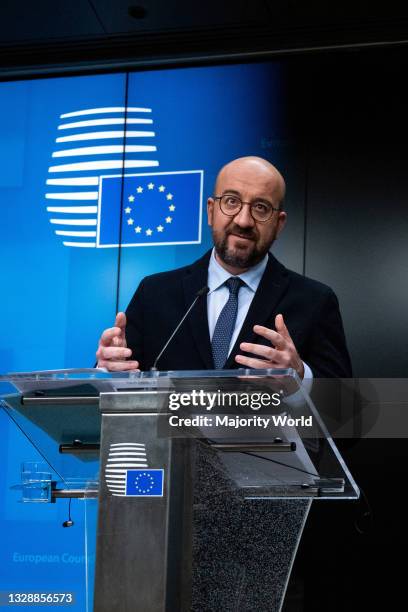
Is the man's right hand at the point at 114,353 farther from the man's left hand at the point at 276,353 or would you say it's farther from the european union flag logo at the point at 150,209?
the european union flag logo at the point at 150,209

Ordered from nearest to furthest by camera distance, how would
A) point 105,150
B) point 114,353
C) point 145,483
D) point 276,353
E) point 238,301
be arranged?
point 145,483 → point 276,353 → point 114,353 → point 238,301 → point 105,150

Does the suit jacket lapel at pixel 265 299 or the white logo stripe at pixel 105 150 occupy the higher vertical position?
the white logo stripe at pixel 105 150

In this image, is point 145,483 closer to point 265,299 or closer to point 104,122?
point 265,299

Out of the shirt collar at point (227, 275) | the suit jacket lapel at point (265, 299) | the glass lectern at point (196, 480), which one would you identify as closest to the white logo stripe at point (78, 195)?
the shirt collar at point (227, 275)

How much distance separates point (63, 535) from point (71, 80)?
2.10 metres

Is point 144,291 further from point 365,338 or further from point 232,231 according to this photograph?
point 365,338

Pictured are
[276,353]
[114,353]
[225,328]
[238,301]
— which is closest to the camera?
[276,353]

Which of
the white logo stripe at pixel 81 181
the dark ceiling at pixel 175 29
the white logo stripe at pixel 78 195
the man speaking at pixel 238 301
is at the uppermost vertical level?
the dark ceiling at pixel 175 29

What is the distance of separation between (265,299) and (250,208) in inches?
11.9

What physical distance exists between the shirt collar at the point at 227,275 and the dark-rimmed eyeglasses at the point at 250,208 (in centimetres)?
15

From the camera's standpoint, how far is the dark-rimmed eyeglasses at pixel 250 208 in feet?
9.89

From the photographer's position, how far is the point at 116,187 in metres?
4.24

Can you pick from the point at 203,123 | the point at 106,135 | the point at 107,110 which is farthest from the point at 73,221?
the point at 203,123

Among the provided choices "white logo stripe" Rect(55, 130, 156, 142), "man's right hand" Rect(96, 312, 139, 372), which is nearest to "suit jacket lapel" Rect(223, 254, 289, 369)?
"man's right hand" Rect(96, 312, 139, 372)
